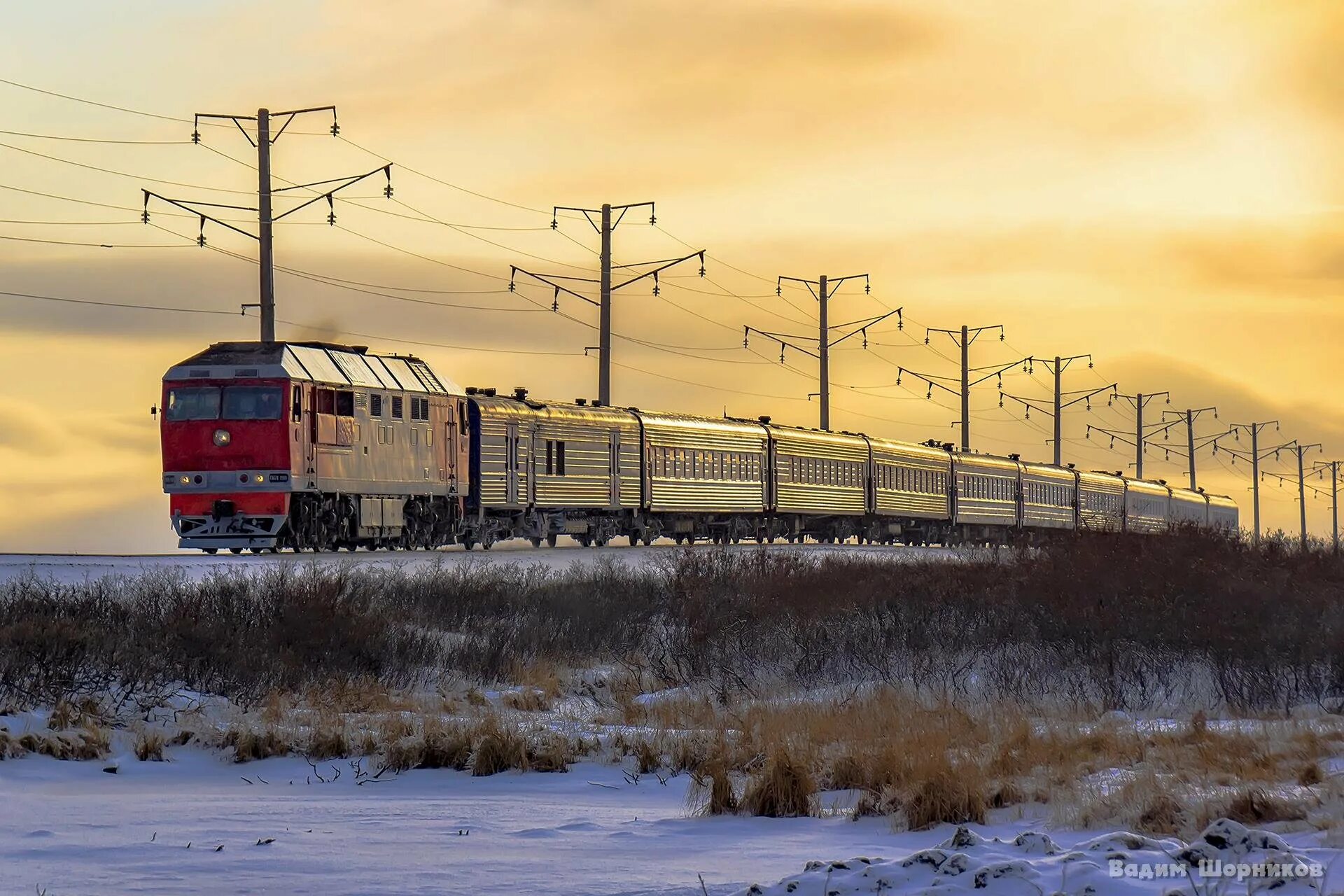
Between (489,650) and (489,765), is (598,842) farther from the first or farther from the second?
(489,650)

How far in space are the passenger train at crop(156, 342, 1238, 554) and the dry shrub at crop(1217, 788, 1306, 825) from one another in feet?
68.6

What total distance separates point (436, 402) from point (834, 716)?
2191 centimetres

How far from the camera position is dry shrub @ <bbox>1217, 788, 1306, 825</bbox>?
10078 millimetres

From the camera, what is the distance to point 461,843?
10.4 metres

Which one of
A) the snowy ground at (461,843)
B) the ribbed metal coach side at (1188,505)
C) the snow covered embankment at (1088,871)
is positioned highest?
the ribbed metal coach side at (1188,505)

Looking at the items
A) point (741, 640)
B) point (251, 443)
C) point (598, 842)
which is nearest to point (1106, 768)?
point (598, 842)

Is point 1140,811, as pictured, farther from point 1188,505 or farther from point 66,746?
point 1188,505

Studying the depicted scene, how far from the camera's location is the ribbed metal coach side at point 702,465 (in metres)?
44.3

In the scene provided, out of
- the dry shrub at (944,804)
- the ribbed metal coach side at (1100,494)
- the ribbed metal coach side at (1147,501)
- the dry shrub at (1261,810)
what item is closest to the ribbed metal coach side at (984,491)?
the ribbed metal coach side at (1100,494)

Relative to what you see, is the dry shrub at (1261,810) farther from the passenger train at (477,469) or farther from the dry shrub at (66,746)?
the passenger train at (477,469)

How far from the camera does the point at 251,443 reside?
97.9 ft

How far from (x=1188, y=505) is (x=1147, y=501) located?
741 centimetres

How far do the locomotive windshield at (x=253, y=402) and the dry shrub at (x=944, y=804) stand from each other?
68.6 ft

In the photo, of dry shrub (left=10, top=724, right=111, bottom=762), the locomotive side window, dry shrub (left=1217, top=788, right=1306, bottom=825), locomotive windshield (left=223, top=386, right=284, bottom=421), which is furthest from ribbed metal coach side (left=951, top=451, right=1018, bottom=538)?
dry shrub (left=1217, top=788, right=1306, bottom=825)
